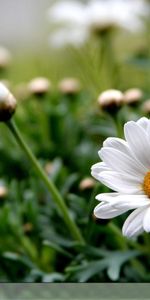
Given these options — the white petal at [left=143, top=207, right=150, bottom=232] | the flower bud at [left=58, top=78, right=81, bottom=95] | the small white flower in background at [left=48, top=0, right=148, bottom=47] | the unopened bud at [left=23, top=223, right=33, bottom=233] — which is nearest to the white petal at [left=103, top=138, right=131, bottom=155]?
the white petal at [left=143, top=207, right=150, bottom=232]

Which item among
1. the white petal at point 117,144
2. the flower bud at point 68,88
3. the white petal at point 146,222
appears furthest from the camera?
the flower bud at point 68,88

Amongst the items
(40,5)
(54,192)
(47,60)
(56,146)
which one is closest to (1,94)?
(54,192)

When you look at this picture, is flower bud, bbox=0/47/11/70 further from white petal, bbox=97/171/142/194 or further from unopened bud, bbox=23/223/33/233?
white petal, bbox=97/171/142/194

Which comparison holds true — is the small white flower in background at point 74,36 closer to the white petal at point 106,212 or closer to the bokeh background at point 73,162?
the bokeh background at point 73,162

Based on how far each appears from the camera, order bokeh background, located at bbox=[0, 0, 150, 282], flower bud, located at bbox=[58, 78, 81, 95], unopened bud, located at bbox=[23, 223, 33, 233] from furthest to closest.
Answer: flower bud, located at bbox=[58, 78, 81, 95], unopened bud, located at bbox=[23, 223, 33, 233], bokeh background, located at bbox=[0, 0, 150, 282]

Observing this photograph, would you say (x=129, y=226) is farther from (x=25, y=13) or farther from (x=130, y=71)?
(x=25, y=13)

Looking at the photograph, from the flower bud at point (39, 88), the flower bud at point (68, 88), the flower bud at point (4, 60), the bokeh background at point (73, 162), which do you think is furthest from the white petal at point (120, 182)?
the flower bud at point (4, 60)
